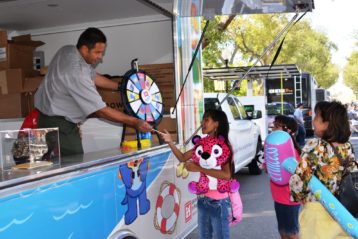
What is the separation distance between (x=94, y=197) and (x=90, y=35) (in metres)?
1.41

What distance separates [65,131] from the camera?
11.3 ft

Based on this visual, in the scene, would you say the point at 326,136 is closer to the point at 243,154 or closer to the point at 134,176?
the point at 134,176

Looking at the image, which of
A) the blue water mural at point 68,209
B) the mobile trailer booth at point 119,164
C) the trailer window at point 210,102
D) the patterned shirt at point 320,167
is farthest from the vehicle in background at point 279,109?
the blue water mural at point 68,209

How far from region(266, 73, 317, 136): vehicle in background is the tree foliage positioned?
155 centimetres

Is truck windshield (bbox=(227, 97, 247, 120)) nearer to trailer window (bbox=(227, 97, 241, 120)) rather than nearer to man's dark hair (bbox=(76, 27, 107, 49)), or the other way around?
trailer window (bbox=(227, 97, 241, 120))

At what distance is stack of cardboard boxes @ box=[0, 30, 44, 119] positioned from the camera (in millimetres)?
5246

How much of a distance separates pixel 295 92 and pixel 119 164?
55.2ft

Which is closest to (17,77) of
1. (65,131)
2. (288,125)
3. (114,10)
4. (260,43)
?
(114,10)

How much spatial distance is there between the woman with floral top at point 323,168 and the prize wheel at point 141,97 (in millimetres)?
1598

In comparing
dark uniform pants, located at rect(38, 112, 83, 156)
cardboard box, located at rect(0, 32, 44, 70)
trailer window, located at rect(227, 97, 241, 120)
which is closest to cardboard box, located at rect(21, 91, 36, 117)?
cardboard box, located at rect(0, 32, 44, 70)

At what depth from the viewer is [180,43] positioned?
4.75m

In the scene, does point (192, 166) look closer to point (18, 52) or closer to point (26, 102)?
point (26, 102)

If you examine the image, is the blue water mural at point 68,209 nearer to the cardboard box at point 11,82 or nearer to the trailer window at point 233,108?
the cardboard box at point 11,82

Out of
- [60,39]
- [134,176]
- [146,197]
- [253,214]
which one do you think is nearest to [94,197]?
[134,176]
